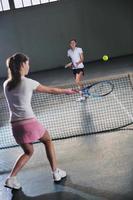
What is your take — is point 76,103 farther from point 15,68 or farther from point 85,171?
point 15,68

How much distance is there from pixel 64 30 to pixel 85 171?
11.2 m

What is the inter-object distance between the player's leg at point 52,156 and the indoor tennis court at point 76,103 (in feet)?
0.38

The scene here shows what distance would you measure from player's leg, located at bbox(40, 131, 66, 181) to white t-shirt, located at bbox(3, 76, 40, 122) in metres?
0.44

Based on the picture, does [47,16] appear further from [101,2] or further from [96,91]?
[96,91]

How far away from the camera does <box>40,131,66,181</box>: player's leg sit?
5.81 m

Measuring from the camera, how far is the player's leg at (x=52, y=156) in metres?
5.81

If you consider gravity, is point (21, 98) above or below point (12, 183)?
above

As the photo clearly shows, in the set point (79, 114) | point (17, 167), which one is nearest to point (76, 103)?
point (79, 114)

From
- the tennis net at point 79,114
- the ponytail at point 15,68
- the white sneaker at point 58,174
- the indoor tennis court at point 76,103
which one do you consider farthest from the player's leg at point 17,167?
the tennis net at point 79,114

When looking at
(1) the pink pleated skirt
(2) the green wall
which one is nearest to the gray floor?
(1) the pink pleated skirt

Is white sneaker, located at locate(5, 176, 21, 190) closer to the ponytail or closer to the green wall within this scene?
the ponytail

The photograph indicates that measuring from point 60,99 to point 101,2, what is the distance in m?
6.75

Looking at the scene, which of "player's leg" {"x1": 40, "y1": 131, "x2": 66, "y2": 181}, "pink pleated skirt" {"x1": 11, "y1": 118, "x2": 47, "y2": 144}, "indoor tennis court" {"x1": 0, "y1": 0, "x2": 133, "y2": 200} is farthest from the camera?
"indoor tennis court" {"x1": 0, "y1": 0, "x2": 133, "y2": 200}

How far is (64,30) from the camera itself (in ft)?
54.6
